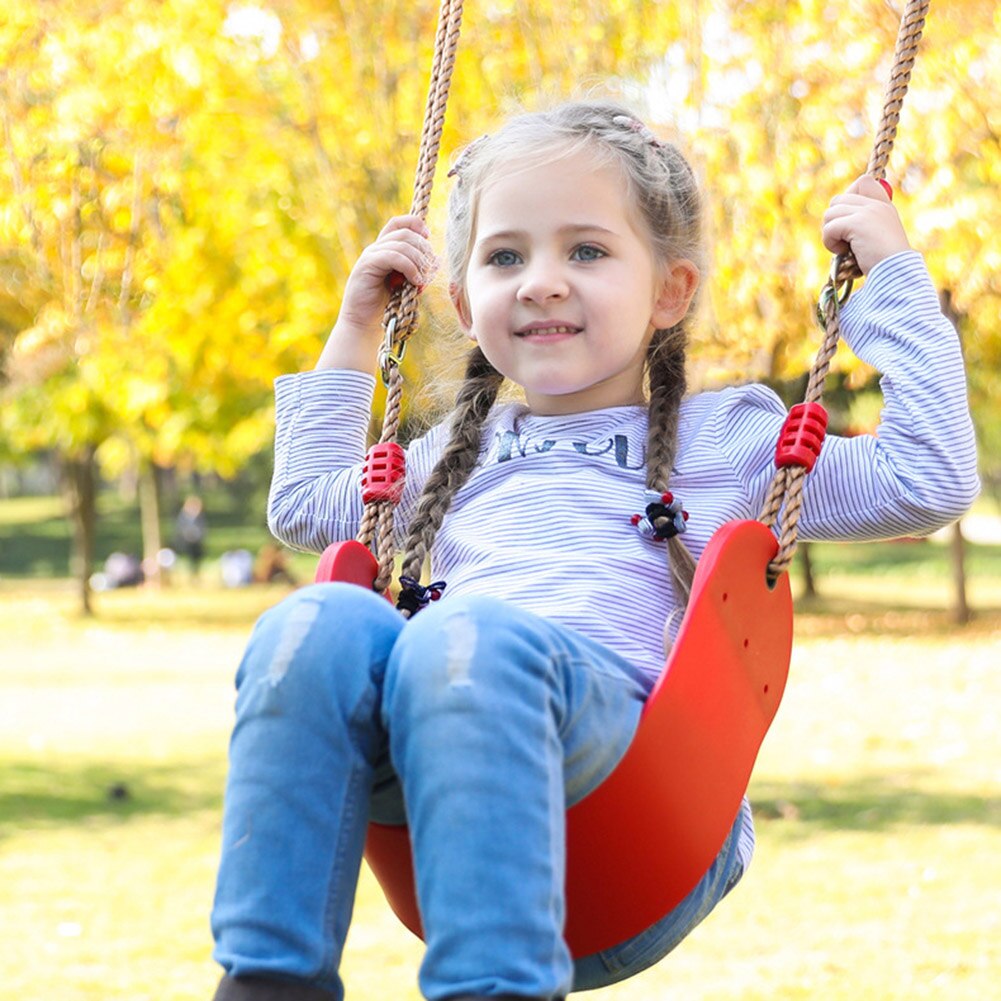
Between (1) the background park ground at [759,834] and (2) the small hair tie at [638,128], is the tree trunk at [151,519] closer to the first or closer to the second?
(1) the background park ground at [759,834]

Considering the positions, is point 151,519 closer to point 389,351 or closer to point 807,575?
point 807,575

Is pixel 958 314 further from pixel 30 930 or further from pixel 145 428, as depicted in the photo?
pixel 145 428

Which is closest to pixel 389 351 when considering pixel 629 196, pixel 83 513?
pixel 629 196

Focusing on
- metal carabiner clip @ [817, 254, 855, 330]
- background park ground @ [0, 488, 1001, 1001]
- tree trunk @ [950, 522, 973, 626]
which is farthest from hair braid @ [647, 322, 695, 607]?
tree trunk @ [950, 522, 973, 626]

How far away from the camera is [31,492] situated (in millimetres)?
54906

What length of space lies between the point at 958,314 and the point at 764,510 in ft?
31.4

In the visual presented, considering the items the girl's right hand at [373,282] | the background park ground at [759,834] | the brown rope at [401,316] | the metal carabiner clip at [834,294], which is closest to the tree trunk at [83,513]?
the background park ground at [759,834]

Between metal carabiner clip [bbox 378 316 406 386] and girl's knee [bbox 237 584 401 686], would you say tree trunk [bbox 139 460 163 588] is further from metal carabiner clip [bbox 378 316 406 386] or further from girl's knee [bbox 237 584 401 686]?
girl's knee [bbox 237 584 401 686]

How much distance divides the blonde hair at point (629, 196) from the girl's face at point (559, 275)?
0.04 m

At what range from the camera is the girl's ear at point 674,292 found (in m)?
2.49

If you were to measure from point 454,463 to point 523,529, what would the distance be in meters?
0.23

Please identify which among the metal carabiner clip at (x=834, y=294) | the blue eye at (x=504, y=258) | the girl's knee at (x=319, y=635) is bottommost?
the girl's knee at (x=319, y=635)

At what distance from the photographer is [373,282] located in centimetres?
260

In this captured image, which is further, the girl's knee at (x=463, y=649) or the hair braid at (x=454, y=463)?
the hair braid at (x=454, y=463)
